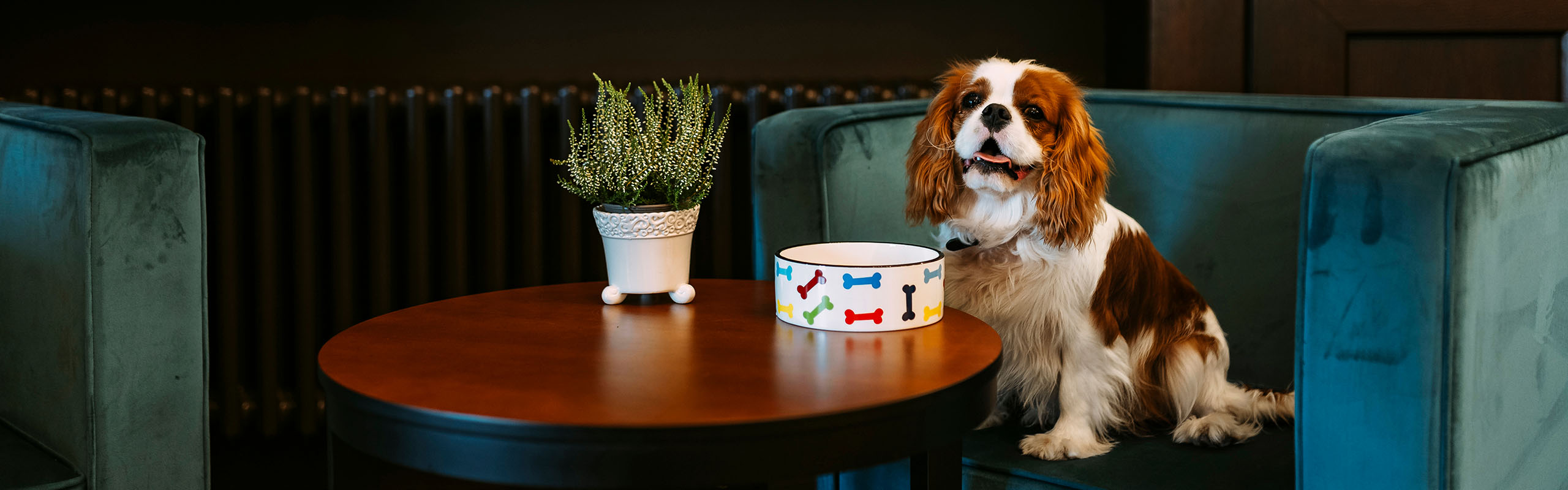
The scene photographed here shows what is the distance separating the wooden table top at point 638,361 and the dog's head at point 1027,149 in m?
0.21

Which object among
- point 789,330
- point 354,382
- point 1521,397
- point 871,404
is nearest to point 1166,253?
point 1521,397

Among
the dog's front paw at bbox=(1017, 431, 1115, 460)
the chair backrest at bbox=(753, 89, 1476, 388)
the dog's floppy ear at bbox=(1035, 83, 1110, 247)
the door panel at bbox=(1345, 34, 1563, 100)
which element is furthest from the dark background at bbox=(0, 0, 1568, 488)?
the dog's front paw at bbox=(1017, 431, 1115, 460)

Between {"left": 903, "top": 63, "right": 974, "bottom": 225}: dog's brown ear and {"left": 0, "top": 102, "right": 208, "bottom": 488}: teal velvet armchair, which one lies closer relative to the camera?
{"left": 0, "top": 102, "right": 208, "bottom": 488}: teal velvet armchair

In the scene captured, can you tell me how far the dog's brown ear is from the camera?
1.40 metres

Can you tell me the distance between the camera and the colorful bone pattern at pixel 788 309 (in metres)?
1.11

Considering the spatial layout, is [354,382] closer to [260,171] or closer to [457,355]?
[457,355]

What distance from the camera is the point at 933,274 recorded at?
110 cm

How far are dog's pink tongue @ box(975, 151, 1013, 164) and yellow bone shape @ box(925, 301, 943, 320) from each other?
0.85 ft

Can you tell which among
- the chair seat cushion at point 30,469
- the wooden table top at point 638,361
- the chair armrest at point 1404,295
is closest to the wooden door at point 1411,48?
the chair armrest at point 1404,295

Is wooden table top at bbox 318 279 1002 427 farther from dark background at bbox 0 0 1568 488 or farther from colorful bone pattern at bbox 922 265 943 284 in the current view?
dark background at bbox 0 0 1568 488

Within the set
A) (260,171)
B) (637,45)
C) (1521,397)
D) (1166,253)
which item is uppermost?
(637,45)

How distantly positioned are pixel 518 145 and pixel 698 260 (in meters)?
0.43

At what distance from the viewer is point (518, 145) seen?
2396 millimetres

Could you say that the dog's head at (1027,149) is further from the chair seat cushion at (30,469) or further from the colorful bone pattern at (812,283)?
the chair seat cushion at (30,469)
